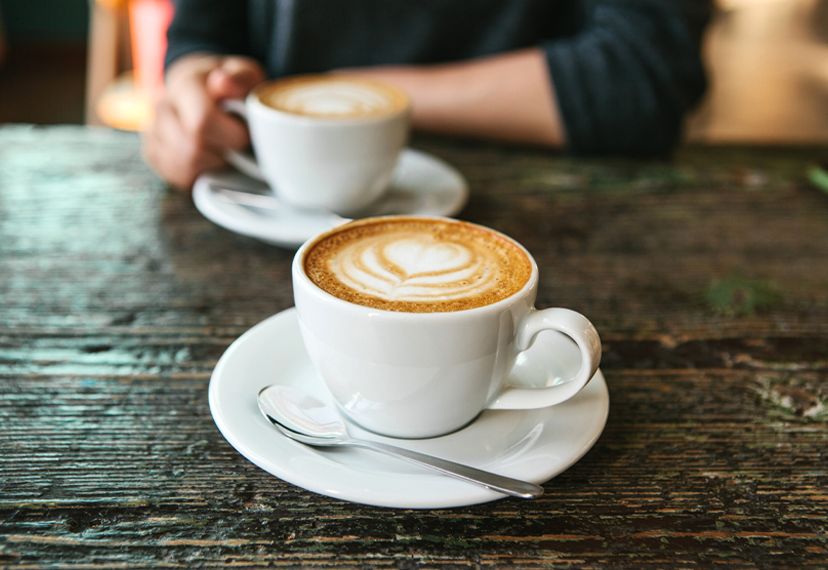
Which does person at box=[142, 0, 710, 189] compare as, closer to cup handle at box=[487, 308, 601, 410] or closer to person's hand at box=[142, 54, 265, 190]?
person's hand at box=[142, 54, 265, 190]

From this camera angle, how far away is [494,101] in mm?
1156

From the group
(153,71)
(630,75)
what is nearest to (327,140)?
(630,75)

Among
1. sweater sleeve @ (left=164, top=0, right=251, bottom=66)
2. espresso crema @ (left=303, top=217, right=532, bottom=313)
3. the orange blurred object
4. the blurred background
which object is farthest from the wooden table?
the orange blurred object

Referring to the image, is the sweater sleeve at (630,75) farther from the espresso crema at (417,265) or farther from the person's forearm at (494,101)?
the espresso crema at (417,265)

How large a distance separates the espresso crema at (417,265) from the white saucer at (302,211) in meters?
0.21

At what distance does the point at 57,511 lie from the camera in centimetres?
37

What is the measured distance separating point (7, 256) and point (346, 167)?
0.40 m

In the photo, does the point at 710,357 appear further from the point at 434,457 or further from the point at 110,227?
the point at 110,227

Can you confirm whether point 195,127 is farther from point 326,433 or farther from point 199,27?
point 326,433

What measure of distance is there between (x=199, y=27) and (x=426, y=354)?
1.12 metres

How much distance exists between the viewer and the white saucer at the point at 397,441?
1.20 feet

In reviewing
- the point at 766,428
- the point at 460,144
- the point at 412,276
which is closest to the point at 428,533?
the point at 412,276

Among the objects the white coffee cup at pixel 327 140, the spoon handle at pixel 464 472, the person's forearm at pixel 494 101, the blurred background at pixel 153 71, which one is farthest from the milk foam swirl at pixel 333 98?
the blurred background at pixel 153 71

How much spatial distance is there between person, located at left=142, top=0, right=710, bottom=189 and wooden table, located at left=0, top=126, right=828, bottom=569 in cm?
15
